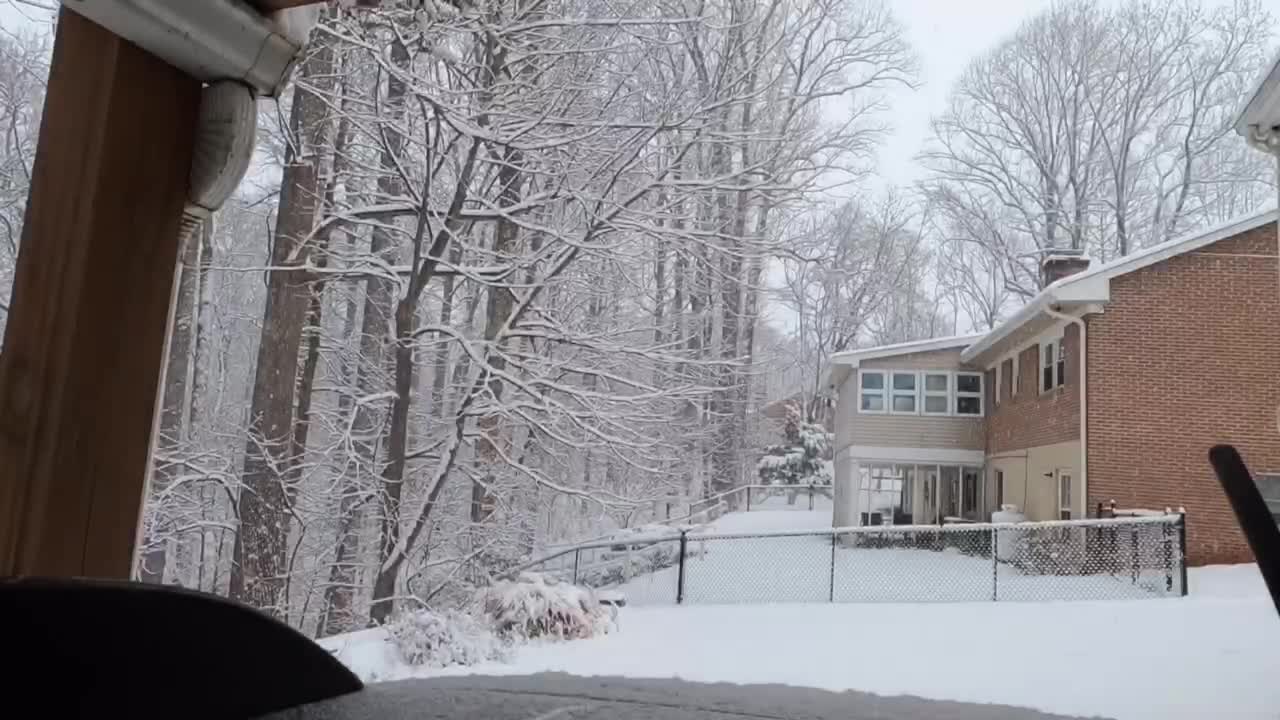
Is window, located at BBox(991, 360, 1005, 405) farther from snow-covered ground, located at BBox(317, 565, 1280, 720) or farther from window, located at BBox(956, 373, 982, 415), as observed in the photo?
snow-covered ground, located at BBox(317, 565, 1280, 720)

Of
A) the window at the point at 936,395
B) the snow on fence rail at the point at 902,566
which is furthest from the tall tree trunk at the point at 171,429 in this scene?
the window at the point at 936,395

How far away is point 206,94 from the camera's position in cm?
91

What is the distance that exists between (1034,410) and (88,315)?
973 centimetres

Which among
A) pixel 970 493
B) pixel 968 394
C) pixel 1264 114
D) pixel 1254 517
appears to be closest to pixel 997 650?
pixel 1264 114

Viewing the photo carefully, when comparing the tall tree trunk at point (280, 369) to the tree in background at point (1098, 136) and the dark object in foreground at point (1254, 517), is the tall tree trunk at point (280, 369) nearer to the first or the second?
the dark object in foreground at point (1254, 517)

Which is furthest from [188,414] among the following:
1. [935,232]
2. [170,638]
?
[935,232]

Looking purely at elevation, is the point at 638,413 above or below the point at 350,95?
below

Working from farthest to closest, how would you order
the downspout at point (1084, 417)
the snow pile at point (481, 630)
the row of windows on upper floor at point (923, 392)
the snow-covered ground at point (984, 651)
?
the row of windows on upper floor at point (923, 392), the downspout at point (1084, 417), the snow pile at point (481, 630), the snow-covered ground at point (984, 651)

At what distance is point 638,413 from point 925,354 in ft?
21.1

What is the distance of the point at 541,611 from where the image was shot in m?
5.16

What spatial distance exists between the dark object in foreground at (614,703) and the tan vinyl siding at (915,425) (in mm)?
11239

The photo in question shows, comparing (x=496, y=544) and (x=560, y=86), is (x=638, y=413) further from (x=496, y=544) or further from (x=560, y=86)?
(x=560, y=86)

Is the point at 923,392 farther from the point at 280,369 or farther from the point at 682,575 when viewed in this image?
the point at 280,369

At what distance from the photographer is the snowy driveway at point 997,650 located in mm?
4109
